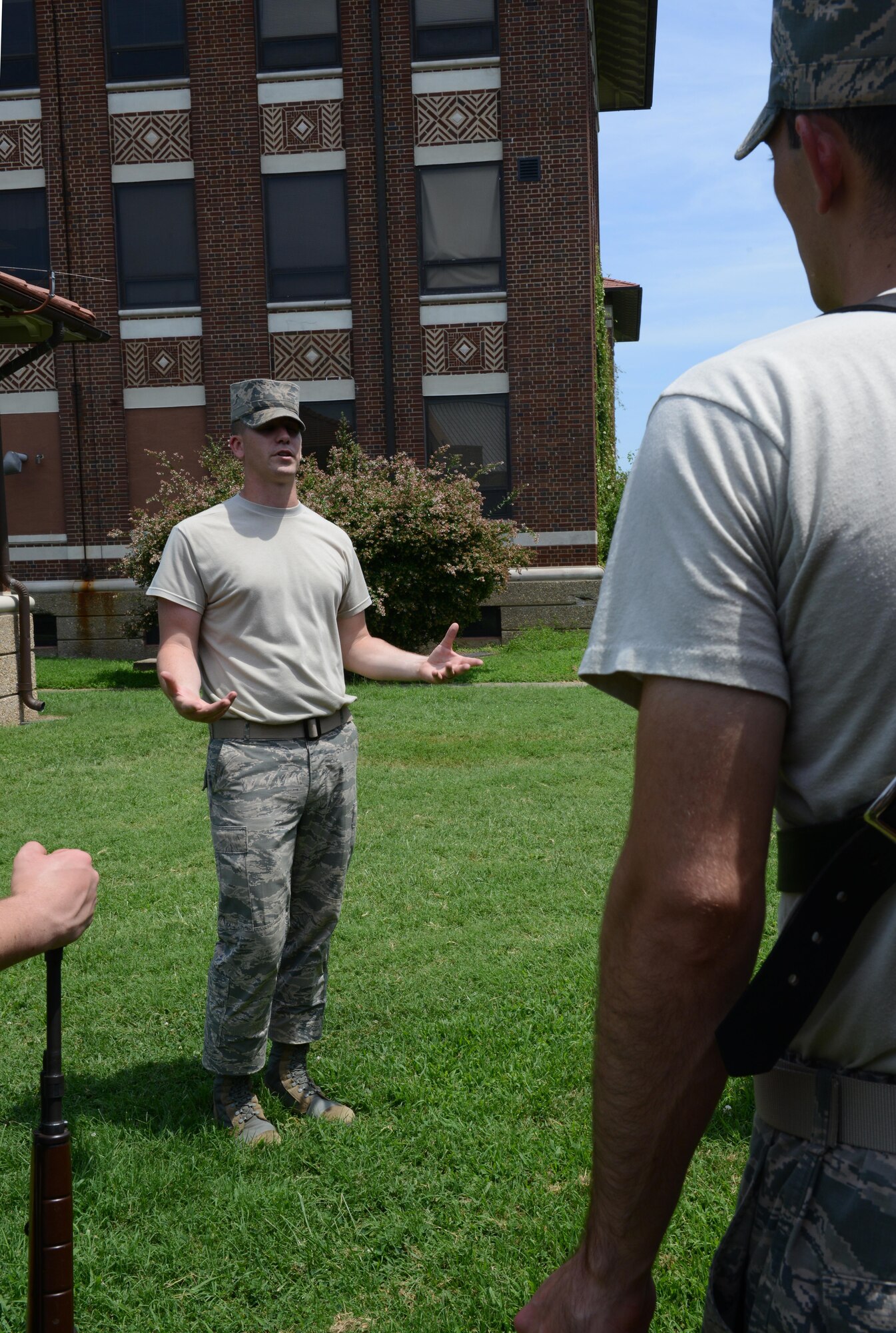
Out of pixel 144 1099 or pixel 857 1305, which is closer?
pixel 857 1305

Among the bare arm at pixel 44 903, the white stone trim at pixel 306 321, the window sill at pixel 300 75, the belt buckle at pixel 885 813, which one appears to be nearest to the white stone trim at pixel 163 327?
the white stone trim at pixel 306 321

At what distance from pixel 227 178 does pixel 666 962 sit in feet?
76.1

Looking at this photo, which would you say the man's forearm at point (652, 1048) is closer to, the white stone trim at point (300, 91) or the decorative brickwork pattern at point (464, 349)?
the decorative brickwork pattern at point (464, 349)

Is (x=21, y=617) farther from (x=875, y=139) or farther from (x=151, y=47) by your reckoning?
(x=151, y=47)

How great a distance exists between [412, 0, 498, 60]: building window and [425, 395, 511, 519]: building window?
20.3 ft

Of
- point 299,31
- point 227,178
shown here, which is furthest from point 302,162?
point 299,31

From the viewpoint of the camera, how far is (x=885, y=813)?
47.7 inches

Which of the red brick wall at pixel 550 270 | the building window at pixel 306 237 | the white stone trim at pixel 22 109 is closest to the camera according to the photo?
the red brick wall at pixel 550 270

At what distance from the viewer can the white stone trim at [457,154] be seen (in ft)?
70.6

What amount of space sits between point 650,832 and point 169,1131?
3254mm

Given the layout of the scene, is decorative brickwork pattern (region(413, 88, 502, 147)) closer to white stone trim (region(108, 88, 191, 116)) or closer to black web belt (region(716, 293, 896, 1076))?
white stone trim (region(108, 88, 191, 116))

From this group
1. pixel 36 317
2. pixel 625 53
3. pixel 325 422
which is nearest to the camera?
pixel 36 317

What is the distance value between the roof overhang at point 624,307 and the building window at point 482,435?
703cm

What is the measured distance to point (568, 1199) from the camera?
11.5ft
